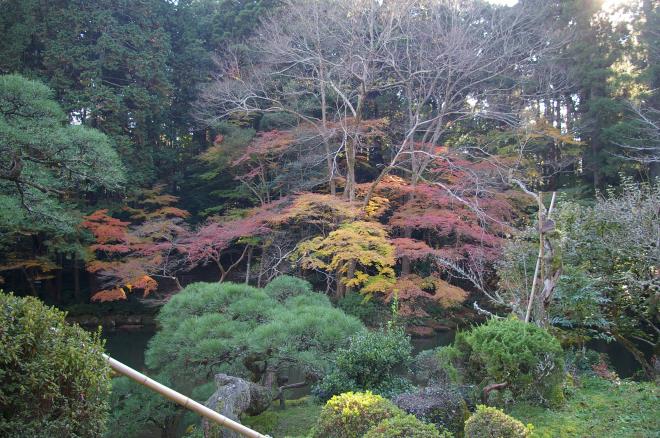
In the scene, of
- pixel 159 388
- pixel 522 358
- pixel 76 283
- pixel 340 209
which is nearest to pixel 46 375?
pixel 159 388

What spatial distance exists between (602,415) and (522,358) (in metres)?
0.89

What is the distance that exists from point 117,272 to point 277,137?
5326 millimetres

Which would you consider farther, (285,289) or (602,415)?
(285,289)

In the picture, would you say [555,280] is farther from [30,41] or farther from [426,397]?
[30,41]

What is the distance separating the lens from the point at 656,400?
4.21 meters

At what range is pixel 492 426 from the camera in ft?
9.18

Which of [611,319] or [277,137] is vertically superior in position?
[277,137]

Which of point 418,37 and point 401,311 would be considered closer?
point 401,311

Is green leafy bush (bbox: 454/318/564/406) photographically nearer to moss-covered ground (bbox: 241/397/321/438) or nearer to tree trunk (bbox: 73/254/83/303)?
moss-covered ground (bbox: 241/397/321/438)

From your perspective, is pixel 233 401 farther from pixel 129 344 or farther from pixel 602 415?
pixel 129 344

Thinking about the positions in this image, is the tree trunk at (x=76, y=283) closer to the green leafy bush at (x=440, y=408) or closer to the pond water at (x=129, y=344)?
the pond water at (x=129, y=344)

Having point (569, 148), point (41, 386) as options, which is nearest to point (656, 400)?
point (41, 386)

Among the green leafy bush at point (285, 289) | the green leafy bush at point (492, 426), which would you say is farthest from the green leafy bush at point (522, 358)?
the green leafy bush at point (285, 289)

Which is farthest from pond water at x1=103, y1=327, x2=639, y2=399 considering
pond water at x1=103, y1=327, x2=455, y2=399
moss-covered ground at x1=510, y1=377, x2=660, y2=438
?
moss-covered ground at x1=510, y1=377, x2=660, y2=438
